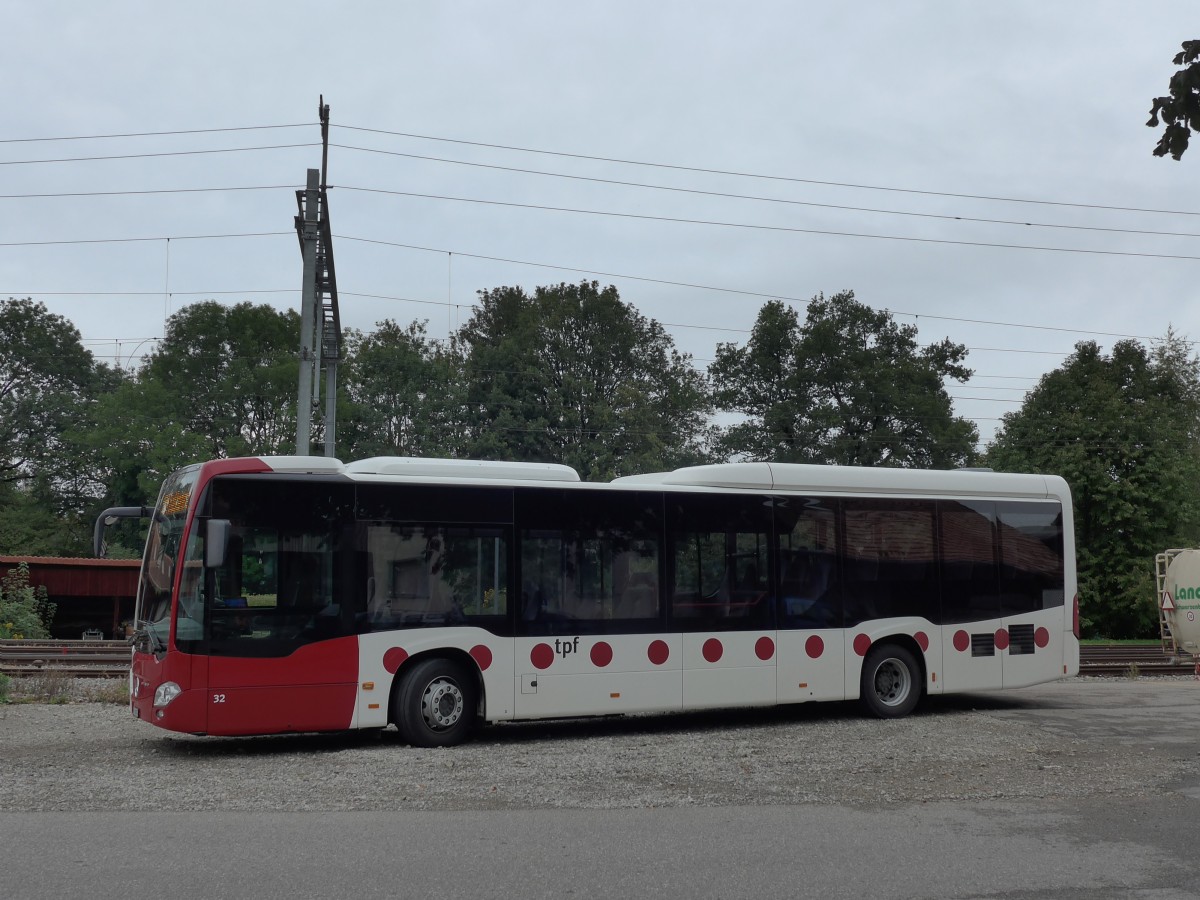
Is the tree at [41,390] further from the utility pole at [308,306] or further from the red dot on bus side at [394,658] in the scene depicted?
the red dot on bus side at [394,658]

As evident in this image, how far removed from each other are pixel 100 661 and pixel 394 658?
11953 millimetres

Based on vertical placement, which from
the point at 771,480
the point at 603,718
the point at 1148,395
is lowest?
the point at 603,718

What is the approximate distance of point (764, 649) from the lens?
1345 centimetres

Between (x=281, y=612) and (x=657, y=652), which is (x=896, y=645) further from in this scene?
(x=281, y=612)

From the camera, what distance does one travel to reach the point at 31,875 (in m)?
6.45

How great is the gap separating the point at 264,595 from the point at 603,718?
5265 mm

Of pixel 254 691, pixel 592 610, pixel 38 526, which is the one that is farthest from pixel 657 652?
pixel 38 526

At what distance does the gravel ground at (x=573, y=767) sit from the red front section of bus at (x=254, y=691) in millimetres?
345

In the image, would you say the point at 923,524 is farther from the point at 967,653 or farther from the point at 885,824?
the point at 885,824

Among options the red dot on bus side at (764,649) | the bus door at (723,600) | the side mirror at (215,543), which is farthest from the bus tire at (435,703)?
the red dot on bus side at (764,649)

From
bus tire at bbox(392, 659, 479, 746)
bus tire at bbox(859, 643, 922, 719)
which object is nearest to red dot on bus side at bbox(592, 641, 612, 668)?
bus tire at bbox(392, 659, 479, 746)

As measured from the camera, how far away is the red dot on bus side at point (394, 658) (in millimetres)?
11570

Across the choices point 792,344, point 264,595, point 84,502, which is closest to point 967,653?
point 264,595

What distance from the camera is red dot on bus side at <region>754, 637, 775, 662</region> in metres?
13.4
